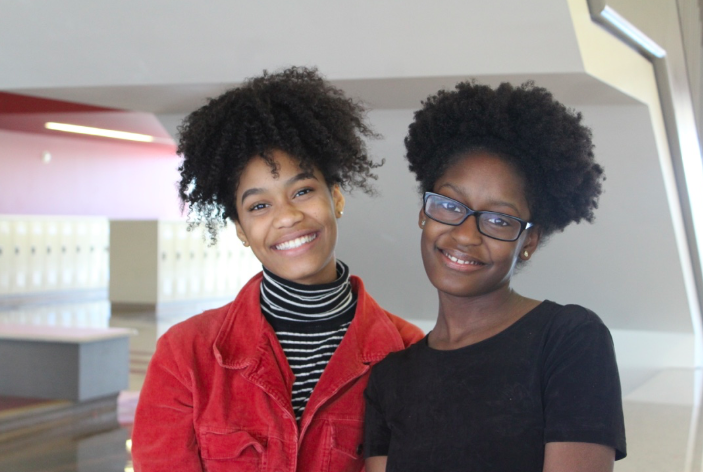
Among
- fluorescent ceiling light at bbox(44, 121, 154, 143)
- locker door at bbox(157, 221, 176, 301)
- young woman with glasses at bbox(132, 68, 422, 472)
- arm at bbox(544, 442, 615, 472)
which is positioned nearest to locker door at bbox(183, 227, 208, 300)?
locker door at bbox(157, 221, 176, 301)

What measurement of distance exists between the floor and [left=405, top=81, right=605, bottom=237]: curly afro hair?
8.61 feet

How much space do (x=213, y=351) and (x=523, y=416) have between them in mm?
799

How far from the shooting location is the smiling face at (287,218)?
1920 mm

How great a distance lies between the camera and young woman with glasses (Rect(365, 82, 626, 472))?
1.48 m

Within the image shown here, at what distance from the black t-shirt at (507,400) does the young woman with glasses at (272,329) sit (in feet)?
0.65

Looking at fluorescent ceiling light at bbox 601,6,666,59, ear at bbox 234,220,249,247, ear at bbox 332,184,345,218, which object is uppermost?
fluorescent ceiling light at bbox 601,6,666,59

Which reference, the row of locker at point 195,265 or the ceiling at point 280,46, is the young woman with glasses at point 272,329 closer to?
the ceiling at point 280,46

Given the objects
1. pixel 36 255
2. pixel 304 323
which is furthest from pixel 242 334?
pixel 36 255

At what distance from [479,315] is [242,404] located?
63cm

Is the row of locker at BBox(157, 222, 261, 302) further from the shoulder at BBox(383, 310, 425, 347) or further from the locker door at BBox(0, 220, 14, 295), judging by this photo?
the shoulder at BBox(383, 310, 425, 347)

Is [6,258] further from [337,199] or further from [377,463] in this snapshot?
[377,463]

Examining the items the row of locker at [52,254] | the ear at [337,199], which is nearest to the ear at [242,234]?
the ear at [337,199]

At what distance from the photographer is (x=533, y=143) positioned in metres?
1.77

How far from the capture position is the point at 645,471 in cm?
389
